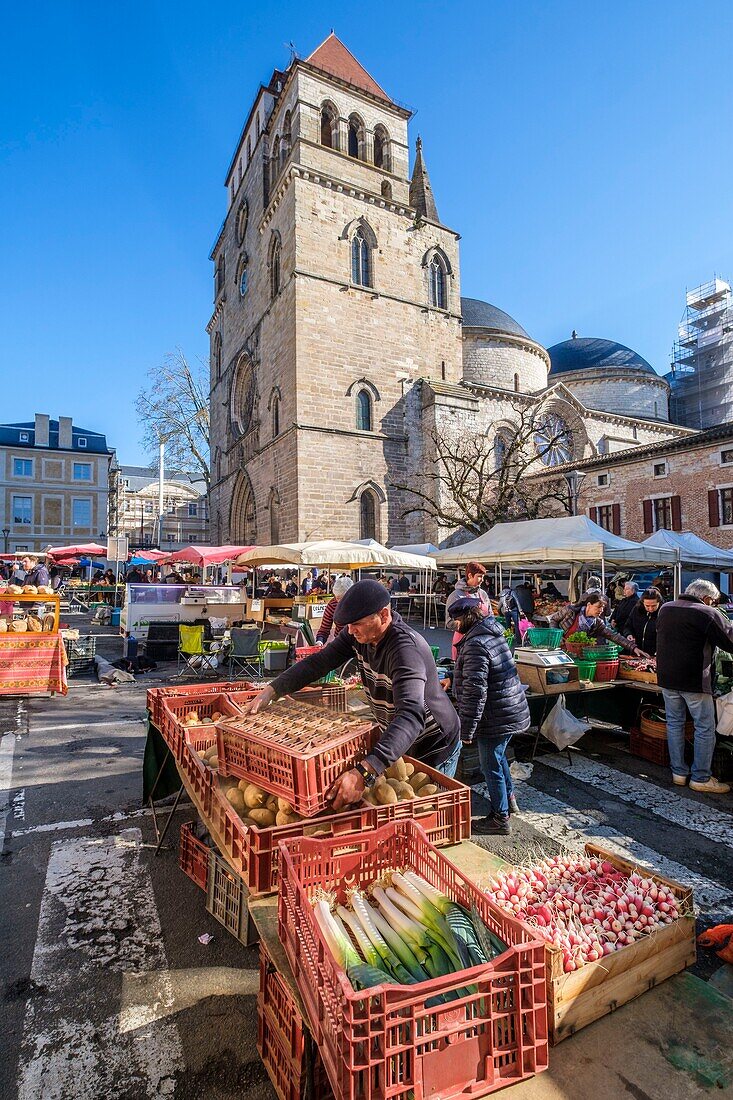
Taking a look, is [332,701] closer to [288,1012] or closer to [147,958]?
[147,958]

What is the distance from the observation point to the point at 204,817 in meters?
2.78

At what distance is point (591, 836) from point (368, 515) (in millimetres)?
20825

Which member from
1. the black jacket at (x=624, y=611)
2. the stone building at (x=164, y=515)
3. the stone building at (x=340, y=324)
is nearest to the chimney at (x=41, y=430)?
the stone building at (x=164, y=515)

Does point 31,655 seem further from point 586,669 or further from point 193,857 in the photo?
point 586,669

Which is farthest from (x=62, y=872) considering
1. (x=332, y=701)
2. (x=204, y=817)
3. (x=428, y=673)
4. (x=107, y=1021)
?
(x=428, y=673)

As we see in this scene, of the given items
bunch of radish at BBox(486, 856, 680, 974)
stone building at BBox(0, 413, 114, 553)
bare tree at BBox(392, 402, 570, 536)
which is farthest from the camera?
stone building at BBox(0, 413, 114, 553)

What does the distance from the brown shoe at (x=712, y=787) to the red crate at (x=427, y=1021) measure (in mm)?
4570

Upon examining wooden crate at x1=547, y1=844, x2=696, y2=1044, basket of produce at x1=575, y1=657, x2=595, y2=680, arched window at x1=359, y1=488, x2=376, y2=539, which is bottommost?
wooden crate at x1=547, y1=844, x2=696, y2=1044

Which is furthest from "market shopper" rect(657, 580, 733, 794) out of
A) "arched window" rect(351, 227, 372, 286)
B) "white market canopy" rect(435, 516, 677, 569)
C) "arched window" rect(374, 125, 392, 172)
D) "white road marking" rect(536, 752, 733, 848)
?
"arched window" rect(374, 125, 392, 172)

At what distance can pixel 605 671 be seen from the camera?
6.53 meters

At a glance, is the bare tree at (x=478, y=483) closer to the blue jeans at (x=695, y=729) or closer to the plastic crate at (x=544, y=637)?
the plastic crate at (x=544, y=637)

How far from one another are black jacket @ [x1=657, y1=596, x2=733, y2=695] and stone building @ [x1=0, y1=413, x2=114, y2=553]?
156 ft

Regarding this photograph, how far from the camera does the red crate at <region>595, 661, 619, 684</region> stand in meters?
6.49

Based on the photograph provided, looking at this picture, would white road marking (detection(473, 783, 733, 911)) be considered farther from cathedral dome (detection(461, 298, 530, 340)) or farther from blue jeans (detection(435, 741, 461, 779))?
cathedral dome (detection(461, 298, 530, 340))
